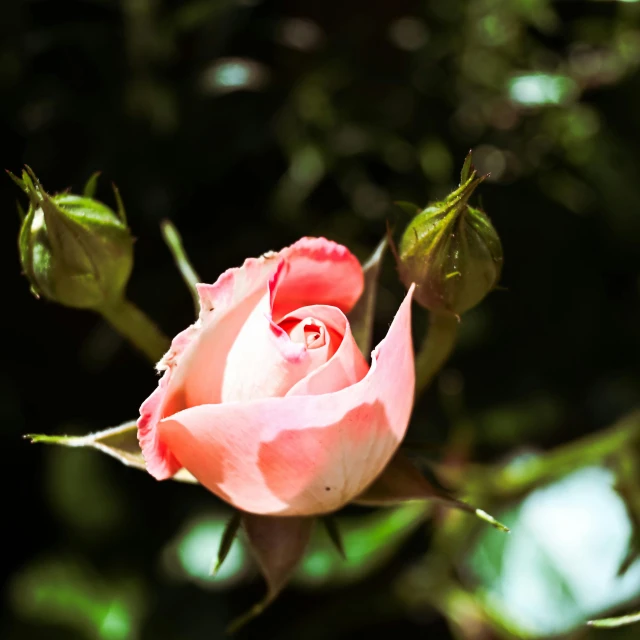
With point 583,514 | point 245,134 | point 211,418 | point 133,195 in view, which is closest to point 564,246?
point 583,514

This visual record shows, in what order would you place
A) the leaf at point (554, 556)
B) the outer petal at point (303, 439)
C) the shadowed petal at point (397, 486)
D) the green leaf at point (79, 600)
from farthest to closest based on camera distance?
the green leaf at point (79, 600), the leaf at point (554, 556), the shadowed petal at point (397, 486), the outer petal at point (303, 439)

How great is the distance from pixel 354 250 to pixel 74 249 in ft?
1.69

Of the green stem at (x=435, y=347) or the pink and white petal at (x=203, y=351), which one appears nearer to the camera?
the pink and white petal at (x=203, y=351)

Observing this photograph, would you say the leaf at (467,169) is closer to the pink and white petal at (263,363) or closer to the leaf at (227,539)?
the pink and white petal at (263,363)

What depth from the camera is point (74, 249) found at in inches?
22.6

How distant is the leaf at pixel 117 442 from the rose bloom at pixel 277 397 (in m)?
0.03

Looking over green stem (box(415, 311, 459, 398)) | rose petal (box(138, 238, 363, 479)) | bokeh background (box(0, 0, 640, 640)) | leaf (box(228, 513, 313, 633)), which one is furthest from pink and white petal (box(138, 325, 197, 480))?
bokeh background (box(0, 0, 640, 640))

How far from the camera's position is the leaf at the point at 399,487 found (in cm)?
56

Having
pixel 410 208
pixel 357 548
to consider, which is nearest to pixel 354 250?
pixel 357 548

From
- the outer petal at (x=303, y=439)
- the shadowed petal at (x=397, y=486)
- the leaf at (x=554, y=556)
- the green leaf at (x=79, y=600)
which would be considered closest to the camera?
the outer petal at (x=303, y=439)

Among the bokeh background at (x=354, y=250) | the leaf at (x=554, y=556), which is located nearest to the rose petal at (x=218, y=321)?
the bokeh background at (x=354, y=250)

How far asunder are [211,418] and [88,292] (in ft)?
0.61

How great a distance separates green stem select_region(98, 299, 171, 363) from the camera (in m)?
0.65

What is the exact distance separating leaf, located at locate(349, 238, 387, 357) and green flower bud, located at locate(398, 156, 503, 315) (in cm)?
5
